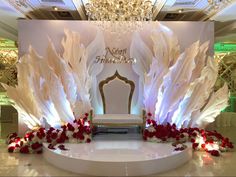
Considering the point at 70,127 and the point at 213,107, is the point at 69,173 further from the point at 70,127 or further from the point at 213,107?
the point at 213,107

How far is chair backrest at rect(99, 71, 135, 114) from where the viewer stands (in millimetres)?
7277

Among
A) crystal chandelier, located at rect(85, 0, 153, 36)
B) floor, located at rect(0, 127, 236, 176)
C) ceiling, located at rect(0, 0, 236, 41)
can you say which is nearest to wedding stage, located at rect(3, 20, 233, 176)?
floor, located at rect(0, 127, 236, 176)

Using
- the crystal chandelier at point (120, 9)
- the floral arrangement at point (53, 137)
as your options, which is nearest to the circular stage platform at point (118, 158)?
the floral arrangement at point (53, 137)

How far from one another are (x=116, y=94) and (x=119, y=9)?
2642mm

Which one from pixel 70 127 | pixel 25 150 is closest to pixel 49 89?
pixel 70 127

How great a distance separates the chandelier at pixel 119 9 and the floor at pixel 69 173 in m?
2.68

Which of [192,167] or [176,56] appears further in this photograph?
[176,56]

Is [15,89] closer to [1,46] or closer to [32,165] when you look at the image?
[32,165]

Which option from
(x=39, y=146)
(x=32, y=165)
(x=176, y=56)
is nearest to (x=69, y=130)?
(x=39, y=146)

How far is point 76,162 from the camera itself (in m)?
4.89

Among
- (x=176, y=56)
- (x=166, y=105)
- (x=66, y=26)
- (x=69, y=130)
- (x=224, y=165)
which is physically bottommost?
(x=224, y=165)

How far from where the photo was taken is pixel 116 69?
290 inches

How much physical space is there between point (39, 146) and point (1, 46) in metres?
7.79

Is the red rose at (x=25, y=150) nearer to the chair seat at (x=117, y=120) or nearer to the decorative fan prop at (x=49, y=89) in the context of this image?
the decorative fan prop at (x=49, y=89)
